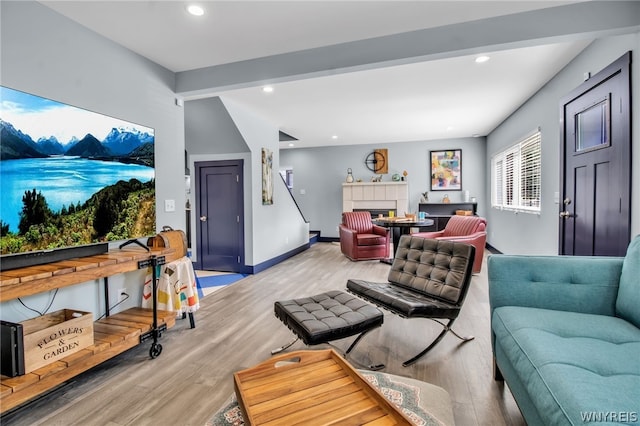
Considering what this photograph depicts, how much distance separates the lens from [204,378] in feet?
7.00

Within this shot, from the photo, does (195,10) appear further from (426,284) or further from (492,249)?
(492,249)

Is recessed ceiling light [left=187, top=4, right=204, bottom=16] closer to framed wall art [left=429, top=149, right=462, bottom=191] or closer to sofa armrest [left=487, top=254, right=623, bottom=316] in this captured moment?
→ sofa armrest [left=487, top=254, right=623, bottom=316]

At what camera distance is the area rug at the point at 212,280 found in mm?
4240

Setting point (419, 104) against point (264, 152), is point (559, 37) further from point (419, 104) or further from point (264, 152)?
point (264, 152)

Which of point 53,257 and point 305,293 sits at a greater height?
point 53,257

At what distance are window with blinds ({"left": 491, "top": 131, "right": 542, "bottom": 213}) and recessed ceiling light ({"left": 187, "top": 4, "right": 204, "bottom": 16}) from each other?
14.3 ft

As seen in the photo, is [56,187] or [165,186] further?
[165,186]

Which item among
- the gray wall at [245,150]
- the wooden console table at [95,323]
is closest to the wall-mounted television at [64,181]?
the wooden console table at [95,323]

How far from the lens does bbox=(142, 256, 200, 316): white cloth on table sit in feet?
9.13

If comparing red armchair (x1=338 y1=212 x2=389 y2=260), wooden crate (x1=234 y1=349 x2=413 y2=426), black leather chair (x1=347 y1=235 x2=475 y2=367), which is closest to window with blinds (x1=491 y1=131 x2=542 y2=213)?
red armchair (x1=338 y1=212 x2=389 y2=260)

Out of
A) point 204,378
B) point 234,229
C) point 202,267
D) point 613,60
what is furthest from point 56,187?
point 613,60

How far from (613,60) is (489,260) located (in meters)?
2.14

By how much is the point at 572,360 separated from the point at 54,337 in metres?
2.62

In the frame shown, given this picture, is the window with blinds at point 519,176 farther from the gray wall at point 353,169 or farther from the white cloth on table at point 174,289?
the white cloth on table at point 174,289
